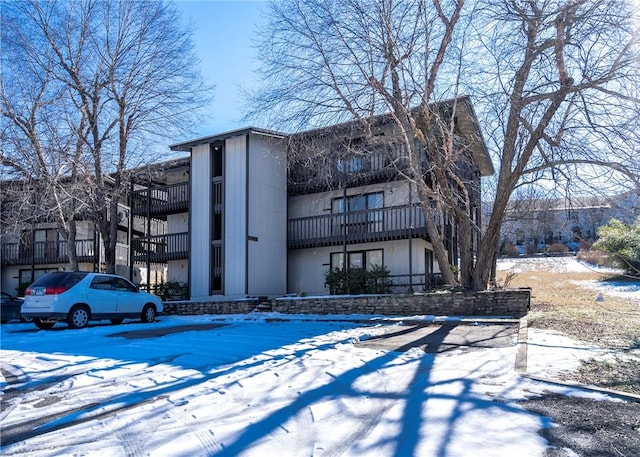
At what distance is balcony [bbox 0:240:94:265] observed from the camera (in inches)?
1056

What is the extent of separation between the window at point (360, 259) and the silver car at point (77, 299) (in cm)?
931

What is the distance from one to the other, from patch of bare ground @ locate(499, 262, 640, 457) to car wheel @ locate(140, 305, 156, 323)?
10.8 meters

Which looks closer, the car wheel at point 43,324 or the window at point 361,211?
the car wheel at point 43,324

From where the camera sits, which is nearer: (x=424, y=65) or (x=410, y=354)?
(x=410, y=354)

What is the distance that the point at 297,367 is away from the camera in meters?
6.66

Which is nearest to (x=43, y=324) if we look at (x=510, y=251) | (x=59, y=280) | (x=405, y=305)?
(x=59, y=280)

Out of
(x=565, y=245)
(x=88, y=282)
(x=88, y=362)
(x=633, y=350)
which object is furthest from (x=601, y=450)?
(x=565, y=245)

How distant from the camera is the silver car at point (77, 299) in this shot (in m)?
12.4

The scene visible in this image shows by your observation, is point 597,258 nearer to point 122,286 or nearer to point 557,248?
point 557,248

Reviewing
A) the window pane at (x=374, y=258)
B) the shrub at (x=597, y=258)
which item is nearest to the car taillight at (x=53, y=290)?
the window pane at (x=374, y=258)

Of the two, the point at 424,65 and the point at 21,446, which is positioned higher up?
the point at 424,65

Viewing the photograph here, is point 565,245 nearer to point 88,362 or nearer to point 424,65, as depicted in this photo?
point 424,65

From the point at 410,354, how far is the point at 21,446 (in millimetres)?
5312

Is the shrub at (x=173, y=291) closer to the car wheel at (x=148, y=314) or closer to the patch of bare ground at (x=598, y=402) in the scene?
the car wheel at (x=148, y=314)
